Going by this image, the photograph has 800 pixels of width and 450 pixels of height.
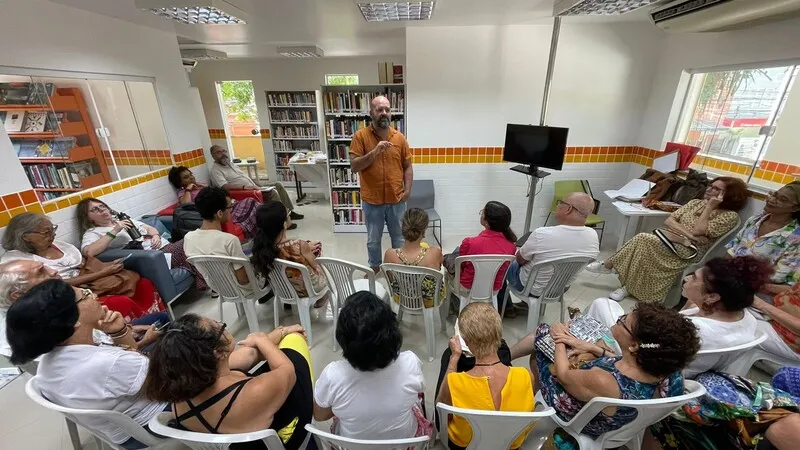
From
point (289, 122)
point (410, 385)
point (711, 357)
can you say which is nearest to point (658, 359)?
point (711, 357)

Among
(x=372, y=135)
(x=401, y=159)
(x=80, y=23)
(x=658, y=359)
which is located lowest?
(x=658, y=359)

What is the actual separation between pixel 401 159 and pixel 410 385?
83.8 inches

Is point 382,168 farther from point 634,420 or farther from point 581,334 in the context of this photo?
point 634,420

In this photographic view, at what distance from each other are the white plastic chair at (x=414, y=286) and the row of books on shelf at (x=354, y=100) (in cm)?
269

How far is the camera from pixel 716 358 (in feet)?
4.61

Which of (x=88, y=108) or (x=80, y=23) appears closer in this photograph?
(x=80, y=23)

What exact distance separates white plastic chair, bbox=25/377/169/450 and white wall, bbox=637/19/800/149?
4.65 metres

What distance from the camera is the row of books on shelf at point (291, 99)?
259 inches

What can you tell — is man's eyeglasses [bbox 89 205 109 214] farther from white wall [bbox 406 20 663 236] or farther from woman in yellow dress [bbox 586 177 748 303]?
woman in yellow dress [bbox 586 177 748 303]

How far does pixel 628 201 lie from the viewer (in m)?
3.24

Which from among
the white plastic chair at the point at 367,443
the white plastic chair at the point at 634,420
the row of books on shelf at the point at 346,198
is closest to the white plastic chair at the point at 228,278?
the white plastic chair at the point at 367,443

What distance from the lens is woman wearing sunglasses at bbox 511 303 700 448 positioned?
3.55 feet

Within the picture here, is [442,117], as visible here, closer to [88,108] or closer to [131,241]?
[131,241]

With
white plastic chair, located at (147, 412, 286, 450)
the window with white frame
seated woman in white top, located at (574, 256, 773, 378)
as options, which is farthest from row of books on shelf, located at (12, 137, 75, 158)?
the window with white frame
